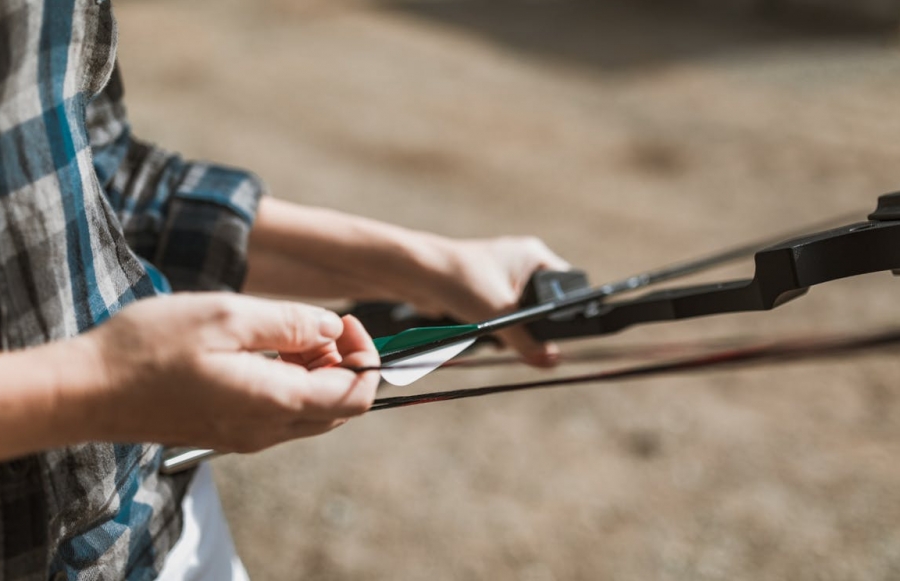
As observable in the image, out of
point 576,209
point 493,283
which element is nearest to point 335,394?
point 493,283

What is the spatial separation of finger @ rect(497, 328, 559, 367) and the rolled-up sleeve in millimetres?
265

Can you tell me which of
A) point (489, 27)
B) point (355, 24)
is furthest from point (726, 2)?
point (355, 24)

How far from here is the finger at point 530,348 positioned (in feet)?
2.92

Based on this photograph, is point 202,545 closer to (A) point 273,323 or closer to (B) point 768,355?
(A) point 273,323

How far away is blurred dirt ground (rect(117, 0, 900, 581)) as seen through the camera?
1674 millimetres

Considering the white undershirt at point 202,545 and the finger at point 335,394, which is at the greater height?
the finger at point 335,394

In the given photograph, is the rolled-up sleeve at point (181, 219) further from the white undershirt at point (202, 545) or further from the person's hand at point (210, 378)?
the person's hand at point (210, 378)

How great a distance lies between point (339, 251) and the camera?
852 mm

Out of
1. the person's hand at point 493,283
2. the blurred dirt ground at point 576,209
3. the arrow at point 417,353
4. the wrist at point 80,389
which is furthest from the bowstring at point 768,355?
the blurred dirt ground at point 576,209

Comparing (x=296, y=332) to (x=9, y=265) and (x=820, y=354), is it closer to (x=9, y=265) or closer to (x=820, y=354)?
(x=9, y=265)

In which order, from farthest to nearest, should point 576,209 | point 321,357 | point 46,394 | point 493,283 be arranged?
point 576,209 < point 493,283 < point 321,357 < point 46,394

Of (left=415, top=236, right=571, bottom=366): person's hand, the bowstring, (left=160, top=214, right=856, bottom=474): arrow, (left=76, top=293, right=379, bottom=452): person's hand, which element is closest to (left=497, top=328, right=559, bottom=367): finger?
(left=415, top=236, right=571, bottom=366): person's hand

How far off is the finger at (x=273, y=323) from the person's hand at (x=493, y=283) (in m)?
0.34

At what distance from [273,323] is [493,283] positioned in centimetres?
41
